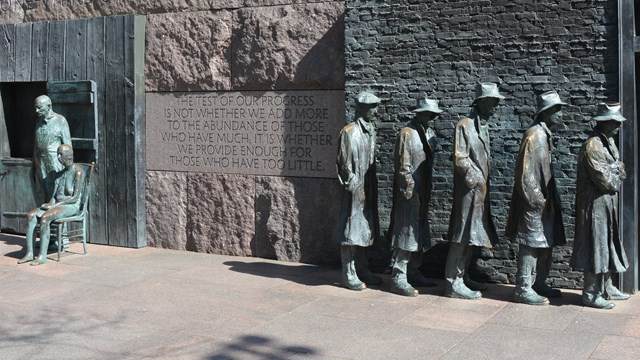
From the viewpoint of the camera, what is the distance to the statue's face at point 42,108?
982 centimetres

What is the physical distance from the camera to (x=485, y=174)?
292 inches

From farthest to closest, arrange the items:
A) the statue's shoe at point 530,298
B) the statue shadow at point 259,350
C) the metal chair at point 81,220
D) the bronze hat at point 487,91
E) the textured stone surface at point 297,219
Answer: the metal chair at point 81,220, the textured stone surface at point 297,219, the bronze hat at point 487,91, the statue's shoe at point 530,298, the statue shadow at point 259,350

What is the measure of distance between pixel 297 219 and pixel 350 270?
1.63m

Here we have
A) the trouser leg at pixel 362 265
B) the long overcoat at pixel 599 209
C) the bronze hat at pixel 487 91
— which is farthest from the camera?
the trouser leg at pixel 362 265

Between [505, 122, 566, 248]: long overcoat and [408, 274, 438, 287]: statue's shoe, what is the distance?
1.16 meters

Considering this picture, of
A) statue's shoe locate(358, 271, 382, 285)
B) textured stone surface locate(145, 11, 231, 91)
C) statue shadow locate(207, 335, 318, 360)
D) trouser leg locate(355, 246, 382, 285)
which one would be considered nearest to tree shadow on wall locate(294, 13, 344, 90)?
textured stone surface locate(145, 11, 231, 91)

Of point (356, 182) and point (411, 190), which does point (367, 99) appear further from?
point (411, 190)

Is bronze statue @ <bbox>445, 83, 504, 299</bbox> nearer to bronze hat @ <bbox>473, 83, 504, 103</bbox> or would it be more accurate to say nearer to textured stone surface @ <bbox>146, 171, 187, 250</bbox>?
bronze hat @ <bbox>473, 83, 504, 103</bbox>

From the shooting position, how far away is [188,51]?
33.1ft

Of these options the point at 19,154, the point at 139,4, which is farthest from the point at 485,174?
the point at 19,154

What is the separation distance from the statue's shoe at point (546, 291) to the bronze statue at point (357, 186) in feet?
5.37

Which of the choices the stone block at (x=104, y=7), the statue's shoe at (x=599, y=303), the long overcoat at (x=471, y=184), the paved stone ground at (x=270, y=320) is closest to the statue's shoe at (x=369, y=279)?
the paved stone ground at (x=270, y=320)

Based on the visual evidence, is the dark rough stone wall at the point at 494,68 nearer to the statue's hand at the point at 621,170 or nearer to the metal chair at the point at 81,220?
the statue's hand at the point at 621,170

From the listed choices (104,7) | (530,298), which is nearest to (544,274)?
(530,298)
